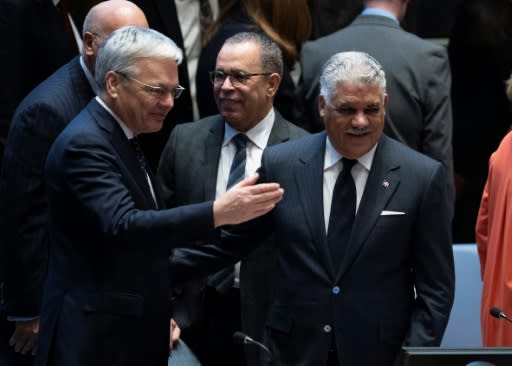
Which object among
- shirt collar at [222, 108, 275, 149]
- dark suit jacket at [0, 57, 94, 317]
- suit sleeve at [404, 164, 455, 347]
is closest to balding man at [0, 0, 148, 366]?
dark suit jacket at [0, 57, 94, 317]

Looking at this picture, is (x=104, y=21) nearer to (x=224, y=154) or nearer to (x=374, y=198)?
(x=224, y=154)

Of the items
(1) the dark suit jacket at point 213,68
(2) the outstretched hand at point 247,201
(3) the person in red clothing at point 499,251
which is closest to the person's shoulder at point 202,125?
(1) the dark suit jacket at point 213,68

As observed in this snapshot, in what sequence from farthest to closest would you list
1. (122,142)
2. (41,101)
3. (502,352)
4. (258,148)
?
(258,148) < (41,101) < (122,142) < (502,352)

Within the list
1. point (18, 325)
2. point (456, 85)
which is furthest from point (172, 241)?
point (456, 85)

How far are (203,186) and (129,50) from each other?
1107mm

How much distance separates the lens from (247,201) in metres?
3.47

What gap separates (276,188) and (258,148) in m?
1.32

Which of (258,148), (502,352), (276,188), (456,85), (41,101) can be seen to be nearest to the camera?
(502,352)

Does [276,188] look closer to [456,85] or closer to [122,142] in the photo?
[122,142]

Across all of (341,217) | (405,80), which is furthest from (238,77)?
(341,217)

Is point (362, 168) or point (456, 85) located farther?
point (456, 85)

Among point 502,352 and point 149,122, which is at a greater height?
point 149,122

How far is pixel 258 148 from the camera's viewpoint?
4.80 meters

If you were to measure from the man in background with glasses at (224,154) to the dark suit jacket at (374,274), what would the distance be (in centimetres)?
78
